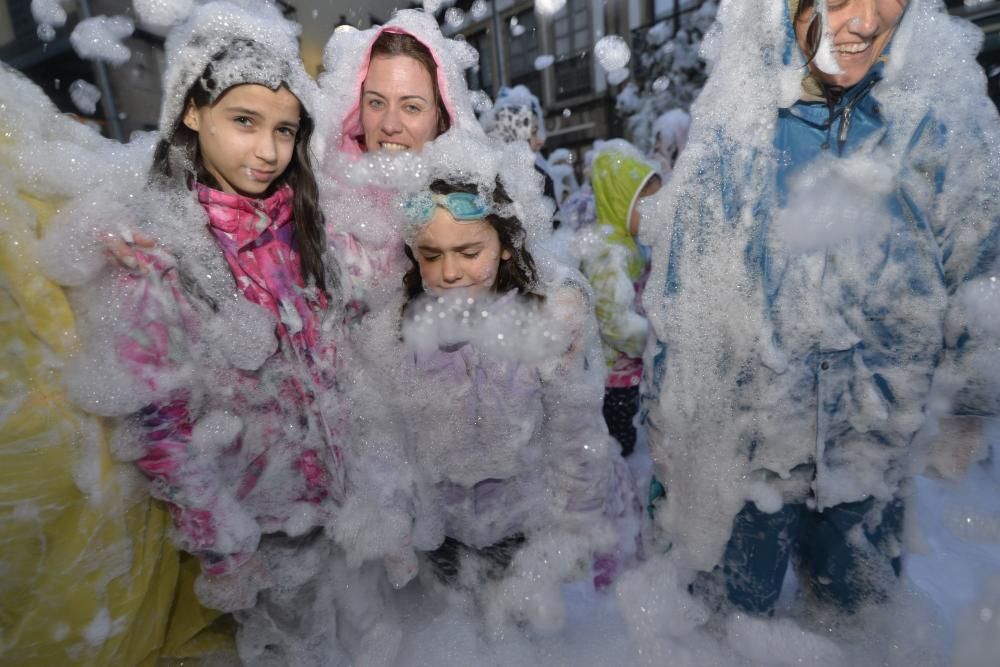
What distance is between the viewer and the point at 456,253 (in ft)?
4.85

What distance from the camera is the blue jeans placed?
136 centimetres

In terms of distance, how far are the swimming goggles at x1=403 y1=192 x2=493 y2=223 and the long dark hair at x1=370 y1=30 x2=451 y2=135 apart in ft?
1.79

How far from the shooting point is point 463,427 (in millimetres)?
1529

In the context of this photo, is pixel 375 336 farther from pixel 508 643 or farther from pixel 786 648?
pixel 786 648

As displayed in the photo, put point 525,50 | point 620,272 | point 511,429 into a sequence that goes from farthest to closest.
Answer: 1. point 525,50
2. point 620,272
3. point 511,429

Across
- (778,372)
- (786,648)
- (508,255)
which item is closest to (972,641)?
(786,648)

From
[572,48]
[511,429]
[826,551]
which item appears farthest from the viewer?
[572,48]

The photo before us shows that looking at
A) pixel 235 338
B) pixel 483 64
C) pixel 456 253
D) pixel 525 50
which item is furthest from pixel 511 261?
pixel 483 64

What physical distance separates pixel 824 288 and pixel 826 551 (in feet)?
2.49

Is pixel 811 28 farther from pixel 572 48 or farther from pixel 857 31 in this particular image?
pixel 572 48

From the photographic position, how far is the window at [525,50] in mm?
14883

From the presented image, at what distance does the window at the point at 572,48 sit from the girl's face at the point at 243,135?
1476cm

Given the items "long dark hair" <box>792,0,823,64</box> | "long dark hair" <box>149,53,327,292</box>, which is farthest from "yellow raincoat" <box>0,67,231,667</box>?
"long dark hair" <box>792,0,823,64</box>

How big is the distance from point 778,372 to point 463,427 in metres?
0.88
